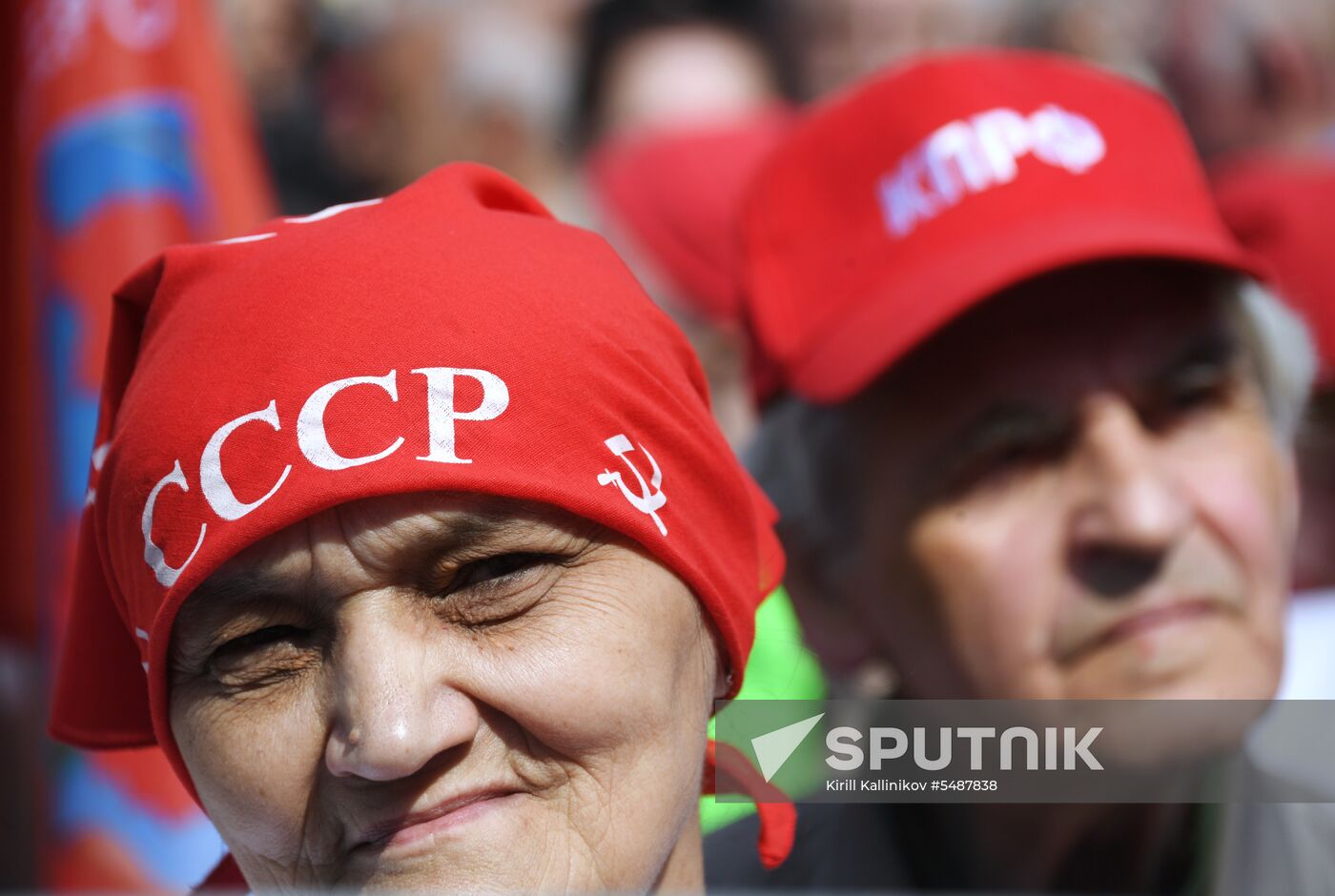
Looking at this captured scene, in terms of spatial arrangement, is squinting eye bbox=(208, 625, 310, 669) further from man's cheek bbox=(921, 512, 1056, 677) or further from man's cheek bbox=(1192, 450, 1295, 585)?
man's cheek bbox=(1192, 450, 1295, 585)

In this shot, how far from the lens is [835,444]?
7.48ft

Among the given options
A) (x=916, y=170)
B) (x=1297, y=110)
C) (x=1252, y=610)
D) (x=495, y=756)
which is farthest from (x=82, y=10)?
(x=1297, y=110)

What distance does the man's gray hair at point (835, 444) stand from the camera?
2164 mm

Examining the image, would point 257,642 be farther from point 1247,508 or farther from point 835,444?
point 1247,508

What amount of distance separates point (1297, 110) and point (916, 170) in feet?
10.6

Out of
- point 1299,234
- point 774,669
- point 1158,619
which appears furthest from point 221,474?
point 1299,234

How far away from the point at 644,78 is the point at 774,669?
2.93m

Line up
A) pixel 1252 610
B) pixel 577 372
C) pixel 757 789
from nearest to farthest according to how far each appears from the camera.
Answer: pixel 577 372
pixel 757 789
pixel 1252 610

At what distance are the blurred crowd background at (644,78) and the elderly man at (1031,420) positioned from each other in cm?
148

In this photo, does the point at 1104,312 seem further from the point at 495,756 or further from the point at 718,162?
the point at 718,162

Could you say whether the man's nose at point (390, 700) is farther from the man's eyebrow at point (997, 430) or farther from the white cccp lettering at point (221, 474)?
the man's eyebrow at point (997, 430)

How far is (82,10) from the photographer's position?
2.69m

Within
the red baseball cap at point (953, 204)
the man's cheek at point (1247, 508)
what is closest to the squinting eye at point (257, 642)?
the red baseball cap at point (953, 204)

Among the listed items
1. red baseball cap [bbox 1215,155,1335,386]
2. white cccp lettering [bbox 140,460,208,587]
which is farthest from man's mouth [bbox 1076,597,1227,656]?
red baseball cap [bbox 1215,155,1335,386]
